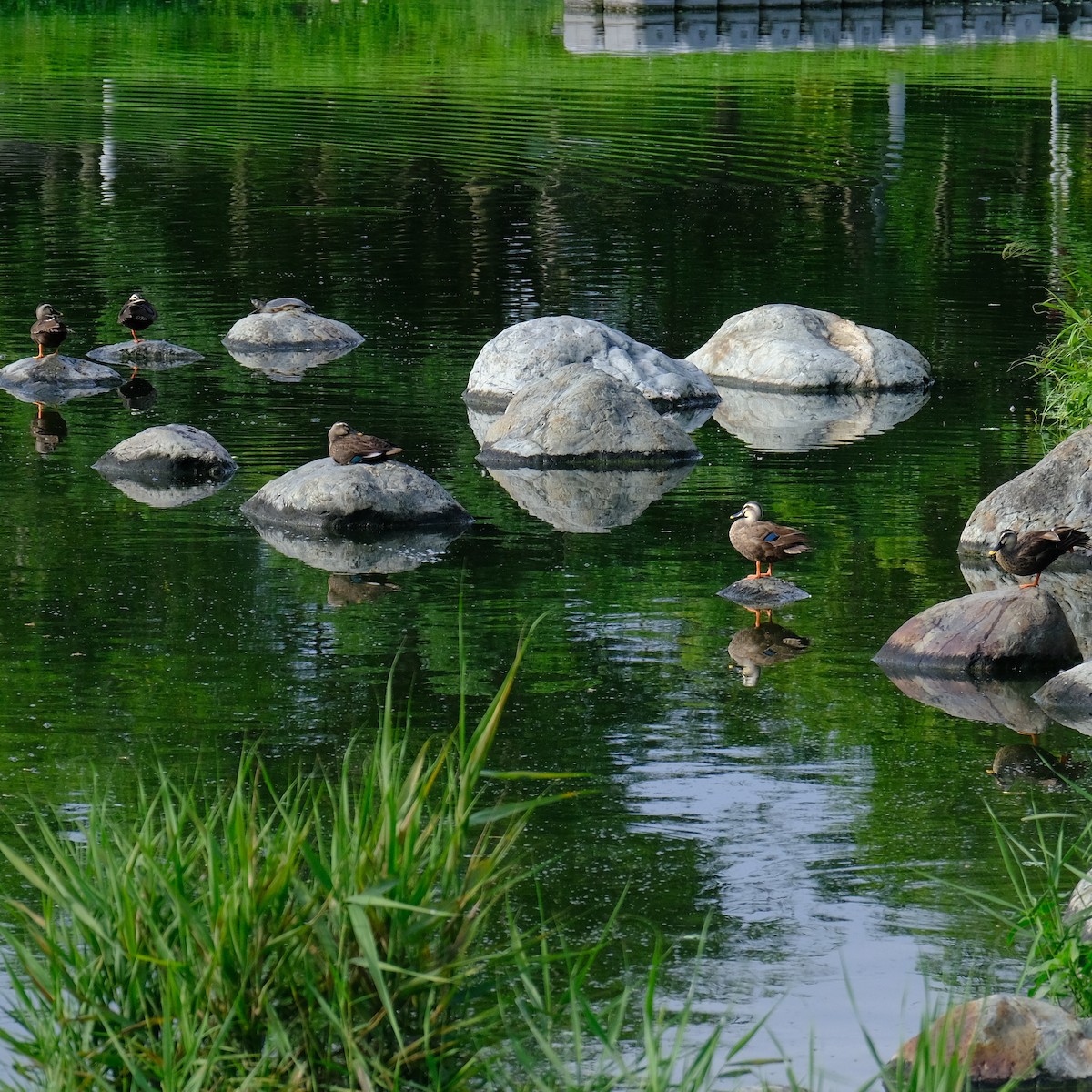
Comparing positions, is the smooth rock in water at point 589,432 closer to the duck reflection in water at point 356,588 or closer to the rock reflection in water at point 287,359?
the duck reflection in water at point 356,588

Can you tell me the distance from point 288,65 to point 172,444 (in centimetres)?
3674

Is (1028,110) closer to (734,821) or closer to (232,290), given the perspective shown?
(232,290)

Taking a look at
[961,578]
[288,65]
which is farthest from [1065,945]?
[288,65]

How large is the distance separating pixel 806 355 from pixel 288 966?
47.9 feet

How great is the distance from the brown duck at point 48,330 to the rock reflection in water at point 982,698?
1045 cm

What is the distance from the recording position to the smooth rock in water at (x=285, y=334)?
2089cm

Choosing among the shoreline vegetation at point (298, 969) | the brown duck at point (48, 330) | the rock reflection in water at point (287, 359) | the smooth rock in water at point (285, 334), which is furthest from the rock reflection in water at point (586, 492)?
the shoreline vegetation at point (298, 969)

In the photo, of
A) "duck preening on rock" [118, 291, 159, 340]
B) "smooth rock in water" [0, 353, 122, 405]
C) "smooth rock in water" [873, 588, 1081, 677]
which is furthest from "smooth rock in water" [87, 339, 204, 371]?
"smooth rock in water" [873, 588, 1081, 677]

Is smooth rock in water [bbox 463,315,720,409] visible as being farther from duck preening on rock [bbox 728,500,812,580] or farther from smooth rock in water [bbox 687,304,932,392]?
duck preening on rock [bbox 728,500,812,580]

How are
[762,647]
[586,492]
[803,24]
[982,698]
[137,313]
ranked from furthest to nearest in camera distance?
[803,24], [137,313], [586,492], [762,647], [982,698]

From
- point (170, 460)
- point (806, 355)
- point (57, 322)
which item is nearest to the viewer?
point (170, 460)

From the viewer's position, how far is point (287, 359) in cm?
2041

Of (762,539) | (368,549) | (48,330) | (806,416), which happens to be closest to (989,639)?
(762,539)

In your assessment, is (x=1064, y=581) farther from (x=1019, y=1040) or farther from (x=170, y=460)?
(x=1019, y=1040)
